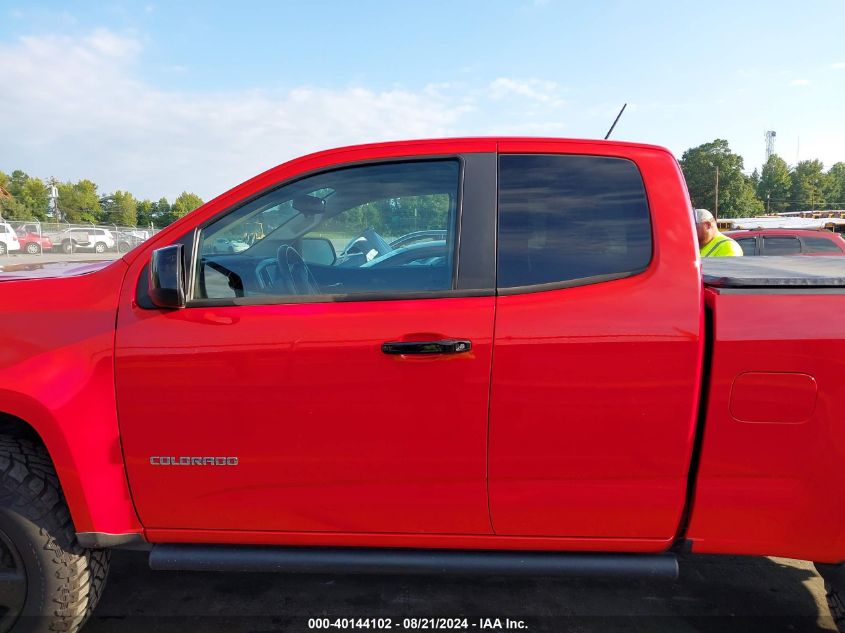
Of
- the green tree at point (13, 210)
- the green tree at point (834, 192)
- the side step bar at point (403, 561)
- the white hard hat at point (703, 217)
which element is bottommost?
the side step bar at point (403, 561)

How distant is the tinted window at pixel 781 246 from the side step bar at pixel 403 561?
10900 millimetres

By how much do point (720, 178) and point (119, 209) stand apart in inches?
3070

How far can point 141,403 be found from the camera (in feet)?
6.32

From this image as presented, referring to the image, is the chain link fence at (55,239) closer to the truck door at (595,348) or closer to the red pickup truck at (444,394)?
the red pickup truck at (444,394)

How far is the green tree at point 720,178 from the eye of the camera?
6238cm

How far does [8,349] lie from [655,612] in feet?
9.13

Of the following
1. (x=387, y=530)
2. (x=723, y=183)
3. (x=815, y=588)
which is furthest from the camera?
(x=723, y=183)

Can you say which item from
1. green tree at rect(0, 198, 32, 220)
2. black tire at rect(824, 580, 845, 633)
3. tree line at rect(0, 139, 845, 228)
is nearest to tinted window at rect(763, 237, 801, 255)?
black tire at rect(824, 580, 845, 633)

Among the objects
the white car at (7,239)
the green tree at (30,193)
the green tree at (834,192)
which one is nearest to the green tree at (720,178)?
the green tree at (834,192)

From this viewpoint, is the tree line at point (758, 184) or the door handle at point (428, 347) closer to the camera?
the door handle at point (428, 347)

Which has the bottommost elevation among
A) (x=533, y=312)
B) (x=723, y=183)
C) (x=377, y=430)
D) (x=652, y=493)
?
(x=652, y=493)

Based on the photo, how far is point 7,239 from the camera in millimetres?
23141

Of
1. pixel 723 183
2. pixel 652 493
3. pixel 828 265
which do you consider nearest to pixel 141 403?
pixel 652 493

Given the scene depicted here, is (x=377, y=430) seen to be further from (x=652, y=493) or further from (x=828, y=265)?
(x=828, y=265)
